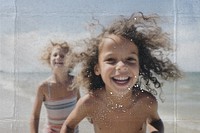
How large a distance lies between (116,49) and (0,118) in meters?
0.63

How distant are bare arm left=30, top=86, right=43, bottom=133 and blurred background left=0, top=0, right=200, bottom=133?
0.08 ft

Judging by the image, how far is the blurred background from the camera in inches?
73.5

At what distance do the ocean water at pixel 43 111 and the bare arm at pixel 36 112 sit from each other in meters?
0.02

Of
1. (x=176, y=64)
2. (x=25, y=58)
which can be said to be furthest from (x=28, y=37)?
(x=176, y=64)

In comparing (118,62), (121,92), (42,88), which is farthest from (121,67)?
(42,88)

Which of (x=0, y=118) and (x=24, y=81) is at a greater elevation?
(x=24, y=81)

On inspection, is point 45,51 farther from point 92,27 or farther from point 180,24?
point 180,24

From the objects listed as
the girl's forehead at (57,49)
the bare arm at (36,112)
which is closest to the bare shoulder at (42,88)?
the bare arm at (36,112)

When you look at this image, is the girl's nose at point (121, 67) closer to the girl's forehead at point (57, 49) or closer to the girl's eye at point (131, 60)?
the girl's eye at point (131, 60)

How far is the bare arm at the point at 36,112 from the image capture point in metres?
1.88

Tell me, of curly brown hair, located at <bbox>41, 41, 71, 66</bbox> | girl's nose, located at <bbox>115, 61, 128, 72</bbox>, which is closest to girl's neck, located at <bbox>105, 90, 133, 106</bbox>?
girl's nose, located at <bbox>115, 61, 128, 72</bbox>

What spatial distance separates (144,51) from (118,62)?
0.14m

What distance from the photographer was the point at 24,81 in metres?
1.90

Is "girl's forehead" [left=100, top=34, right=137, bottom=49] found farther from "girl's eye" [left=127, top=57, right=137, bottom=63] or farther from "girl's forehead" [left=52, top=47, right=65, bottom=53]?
"girl's forehead" [left=52, top=47, right=65, bottom=53]
